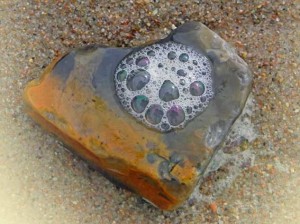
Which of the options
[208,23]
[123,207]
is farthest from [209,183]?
[208,23]

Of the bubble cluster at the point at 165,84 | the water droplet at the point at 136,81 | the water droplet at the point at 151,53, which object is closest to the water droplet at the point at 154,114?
the bubble cluster at the point at 165,84

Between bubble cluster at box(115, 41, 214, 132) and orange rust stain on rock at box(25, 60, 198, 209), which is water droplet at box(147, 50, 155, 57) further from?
orange rust stain on rock at box(25, 60, 198, 209)

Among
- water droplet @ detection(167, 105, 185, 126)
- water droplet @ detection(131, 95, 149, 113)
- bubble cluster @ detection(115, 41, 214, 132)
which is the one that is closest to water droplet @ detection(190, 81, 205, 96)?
bubble cluster @ detection(115, 41, 214, 132)

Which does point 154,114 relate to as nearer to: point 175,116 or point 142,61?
point 175,116

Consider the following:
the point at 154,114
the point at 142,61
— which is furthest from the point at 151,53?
the point at 154,114

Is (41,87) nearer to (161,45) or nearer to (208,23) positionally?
(161,45)

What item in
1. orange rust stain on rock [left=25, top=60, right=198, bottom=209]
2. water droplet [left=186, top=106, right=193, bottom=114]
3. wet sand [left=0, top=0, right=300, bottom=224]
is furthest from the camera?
wet sand [left=0, top=0, right=300, bottom=224]

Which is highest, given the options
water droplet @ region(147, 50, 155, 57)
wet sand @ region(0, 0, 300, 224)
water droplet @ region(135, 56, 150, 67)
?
water droplet @ region(147, 50, 155, 57)
